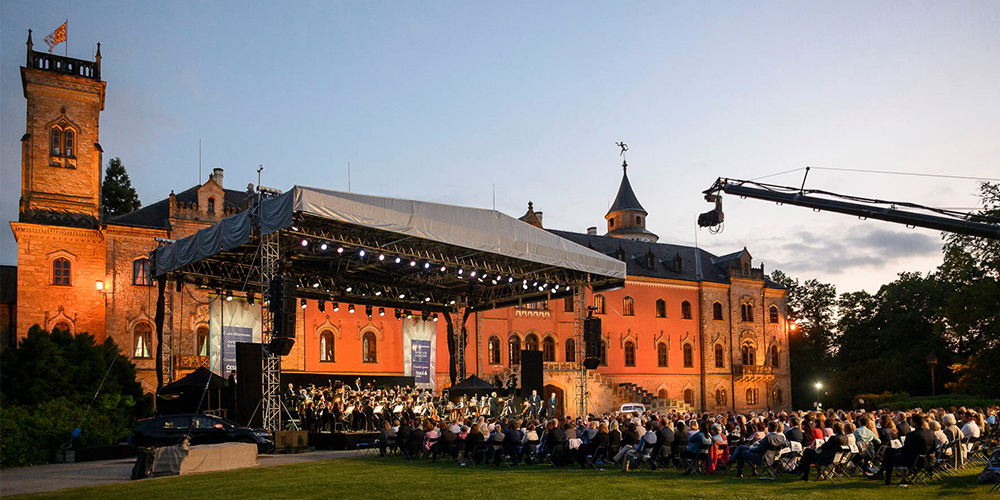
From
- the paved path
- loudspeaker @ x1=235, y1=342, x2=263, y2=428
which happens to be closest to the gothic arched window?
the paved path

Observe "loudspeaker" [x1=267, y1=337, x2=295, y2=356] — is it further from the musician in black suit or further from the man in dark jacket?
the man in dark jacket

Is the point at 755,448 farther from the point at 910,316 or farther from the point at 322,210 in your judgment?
the point at 910,316

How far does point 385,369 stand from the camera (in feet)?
117

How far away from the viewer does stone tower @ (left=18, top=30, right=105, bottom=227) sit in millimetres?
31594

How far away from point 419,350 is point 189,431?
15.8 m

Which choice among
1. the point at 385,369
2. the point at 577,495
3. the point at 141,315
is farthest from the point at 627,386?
the point at 577,495

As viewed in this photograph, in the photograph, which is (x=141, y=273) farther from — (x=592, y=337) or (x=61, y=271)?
(x=592, y=337)

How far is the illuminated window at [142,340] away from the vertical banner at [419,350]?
31.7 ft

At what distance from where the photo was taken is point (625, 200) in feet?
202

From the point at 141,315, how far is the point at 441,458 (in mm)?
17748

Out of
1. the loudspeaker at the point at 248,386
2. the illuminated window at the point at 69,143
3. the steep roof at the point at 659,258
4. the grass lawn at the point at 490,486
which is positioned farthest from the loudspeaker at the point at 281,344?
the steep roof at the point at 659,258

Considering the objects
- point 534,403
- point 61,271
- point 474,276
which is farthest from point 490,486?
point 61,271

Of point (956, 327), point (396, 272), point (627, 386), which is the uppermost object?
point (396, 272)

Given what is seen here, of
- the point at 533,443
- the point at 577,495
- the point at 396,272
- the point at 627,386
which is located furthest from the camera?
the point at 627,386
